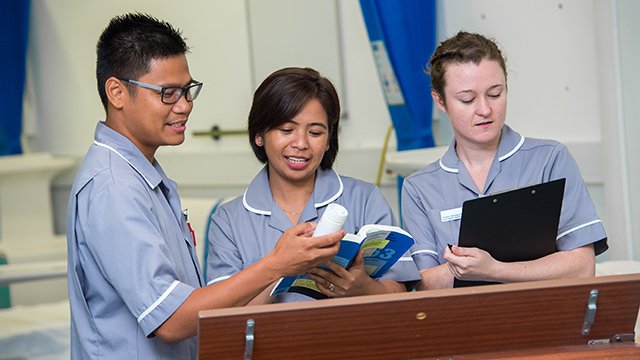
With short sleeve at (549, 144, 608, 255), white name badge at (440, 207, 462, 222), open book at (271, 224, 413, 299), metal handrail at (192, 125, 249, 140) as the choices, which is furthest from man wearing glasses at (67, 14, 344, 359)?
metal handrail at (192, 125, 249, 140)

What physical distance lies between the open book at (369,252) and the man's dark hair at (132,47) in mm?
595

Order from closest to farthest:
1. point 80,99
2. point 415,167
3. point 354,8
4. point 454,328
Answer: point 454,328 < point 415,167 < point 354,8 < point 80,99

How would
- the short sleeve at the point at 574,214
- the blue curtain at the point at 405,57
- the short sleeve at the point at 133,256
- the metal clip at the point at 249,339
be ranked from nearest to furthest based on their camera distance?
the metal clip at the point at 249,339
the short sleeve at the point at 133,256
the short sleeve at the point at 574,214
the blue curtain at the point at 405,57

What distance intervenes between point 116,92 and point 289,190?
57 cm

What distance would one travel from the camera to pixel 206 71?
20.2 feet

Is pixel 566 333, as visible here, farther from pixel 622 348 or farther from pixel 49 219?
pixel 49 219


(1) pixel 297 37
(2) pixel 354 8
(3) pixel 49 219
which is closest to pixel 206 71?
(1) pixel 297 37

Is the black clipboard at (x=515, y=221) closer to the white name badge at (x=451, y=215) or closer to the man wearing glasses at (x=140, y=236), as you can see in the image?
the white name badge at (x=451, y=215)

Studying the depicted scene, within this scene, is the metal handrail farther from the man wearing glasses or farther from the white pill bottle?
the white pill bottle

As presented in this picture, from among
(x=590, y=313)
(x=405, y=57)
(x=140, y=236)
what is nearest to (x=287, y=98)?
(x=140, y=236)

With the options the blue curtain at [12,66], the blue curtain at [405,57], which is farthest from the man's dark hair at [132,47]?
the blue curtain at [12,66]

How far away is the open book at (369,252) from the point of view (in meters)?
2.12

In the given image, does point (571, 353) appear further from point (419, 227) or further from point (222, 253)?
point (222, 253)

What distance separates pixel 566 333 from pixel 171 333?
855 mm
